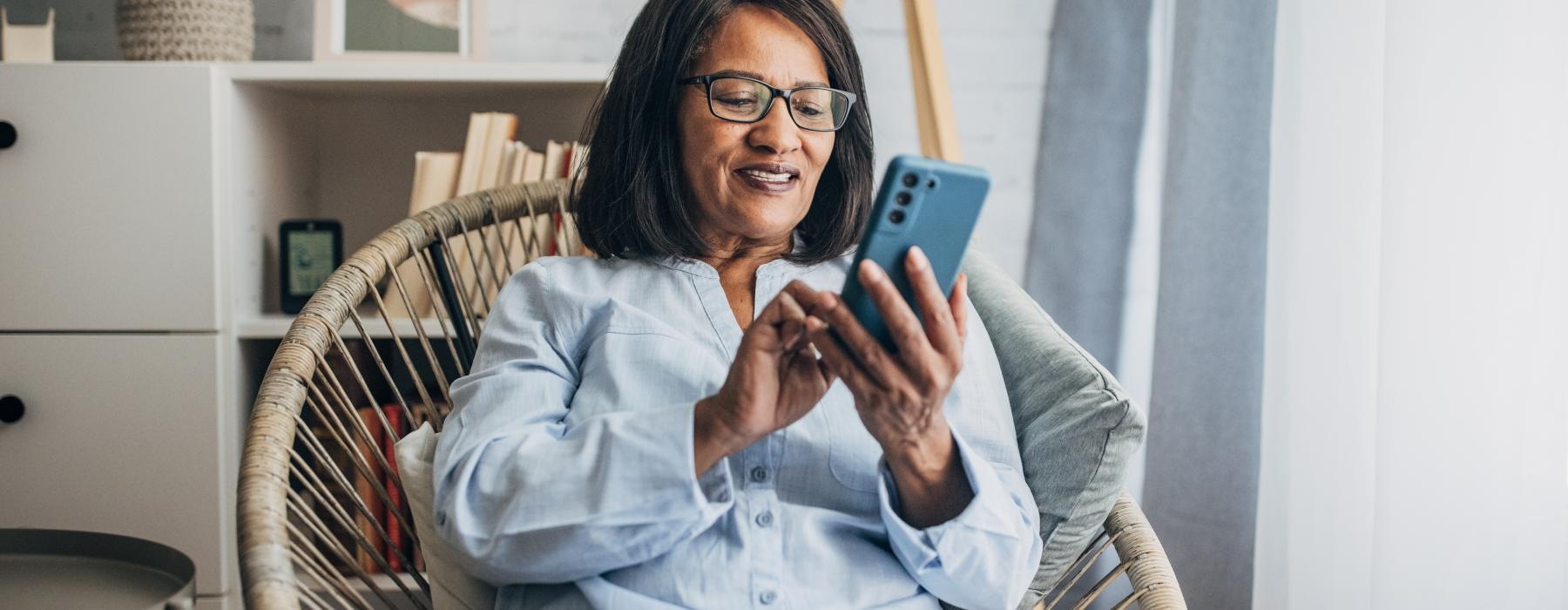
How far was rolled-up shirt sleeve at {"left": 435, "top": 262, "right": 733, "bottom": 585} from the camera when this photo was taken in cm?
79

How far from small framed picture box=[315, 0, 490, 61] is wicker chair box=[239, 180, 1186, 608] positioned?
264 mm

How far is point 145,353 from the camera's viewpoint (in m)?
1.49

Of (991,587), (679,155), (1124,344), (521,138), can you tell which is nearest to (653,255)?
(679,155)

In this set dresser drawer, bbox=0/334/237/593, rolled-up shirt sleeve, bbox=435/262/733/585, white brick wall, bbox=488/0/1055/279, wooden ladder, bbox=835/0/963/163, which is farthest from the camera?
white brick wall, bbox=488/0/1055/279

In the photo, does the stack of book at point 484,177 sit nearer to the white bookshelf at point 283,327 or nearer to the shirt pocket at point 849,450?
the white bookshelf at point 283,327

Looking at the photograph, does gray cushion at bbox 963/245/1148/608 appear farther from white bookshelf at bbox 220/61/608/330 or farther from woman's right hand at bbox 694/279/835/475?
white bookshelf at bbox 220/61/608/330

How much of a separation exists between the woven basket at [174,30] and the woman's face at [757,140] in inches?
34.9

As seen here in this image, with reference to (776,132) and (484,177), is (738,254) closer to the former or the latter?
(776,132)

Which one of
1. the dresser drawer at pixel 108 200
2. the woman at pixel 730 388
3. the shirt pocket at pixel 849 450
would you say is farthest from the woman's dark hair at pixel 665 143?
the dresser drawer at pixel 108 200

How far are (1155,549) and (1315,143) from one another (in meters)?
0.50

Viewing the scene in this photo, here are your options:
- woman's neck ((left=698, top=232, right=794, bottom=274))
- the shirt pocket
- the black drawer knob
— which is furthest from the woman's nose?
the black drawer knob

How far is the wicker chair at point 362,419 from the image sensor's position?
86 cm

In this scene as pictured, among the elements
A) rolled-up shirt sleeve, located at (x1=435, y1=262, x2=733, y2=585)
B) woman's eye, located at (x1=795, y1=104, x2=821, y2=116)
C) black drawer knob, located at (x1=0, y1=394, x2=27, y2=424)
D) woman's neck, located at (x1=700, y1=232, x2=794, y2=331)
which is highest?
woman's eye, located at (x1=795, y1=104, x2=821, y2=116)

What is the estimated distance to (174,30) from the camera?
1.52 metres
